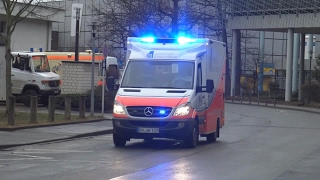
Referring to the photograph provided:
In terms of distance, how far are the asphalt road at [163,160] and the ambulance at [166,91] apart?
0.52 meters

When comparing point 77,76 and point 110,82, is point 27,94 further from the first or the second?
point 110,82

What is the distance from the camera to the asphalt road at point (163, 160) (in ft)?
39.4

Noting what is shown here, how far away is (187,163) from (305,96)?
4218 cm

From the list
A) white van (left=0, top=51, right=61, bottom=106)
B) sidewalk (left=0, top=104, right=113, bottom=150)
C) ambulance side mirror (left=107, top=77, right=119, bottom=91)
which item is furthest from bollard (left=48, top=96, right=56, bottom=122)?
white van (left=0, top=51, right=61, bottom=106)

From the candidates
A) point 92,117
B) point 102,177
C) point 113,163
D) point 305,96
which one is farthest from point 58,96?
point 305,96

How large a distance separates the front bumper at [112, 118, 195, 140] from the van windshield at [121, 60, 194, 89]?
3.80 ft

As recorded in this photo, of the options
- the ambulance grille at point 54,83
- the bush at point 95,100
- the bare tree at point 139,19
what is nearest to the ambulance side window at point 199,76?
the bush at point 95,100

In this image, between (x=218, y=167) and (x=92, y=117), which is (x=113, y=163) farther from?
(x=92, y=117)

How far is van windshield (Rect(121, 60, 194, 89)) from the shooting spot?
17.2 m

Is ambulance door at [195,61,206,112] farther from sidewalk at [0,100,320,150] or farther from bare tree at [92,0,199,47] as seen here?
bare tree at [92,0,199,47]

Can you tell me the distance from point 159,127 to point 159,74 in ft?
5.69

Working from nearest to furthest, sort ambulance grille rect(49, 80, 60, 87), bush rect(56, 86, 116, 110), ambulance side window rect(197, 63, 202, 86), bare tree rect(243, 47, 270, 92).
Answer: ambulance side window rect(197, 63, 202, 86), bush rect(56, 86, 116, 110), ambulance grille rect(49, 80, 60, 87), bare tree rect(243, 47, 270, 92)

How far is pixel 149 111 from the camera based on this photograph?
16328 mm

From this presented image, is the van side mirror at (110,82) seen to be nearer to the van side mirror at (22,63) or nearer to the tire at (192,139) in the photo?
the tire at (192,139)
